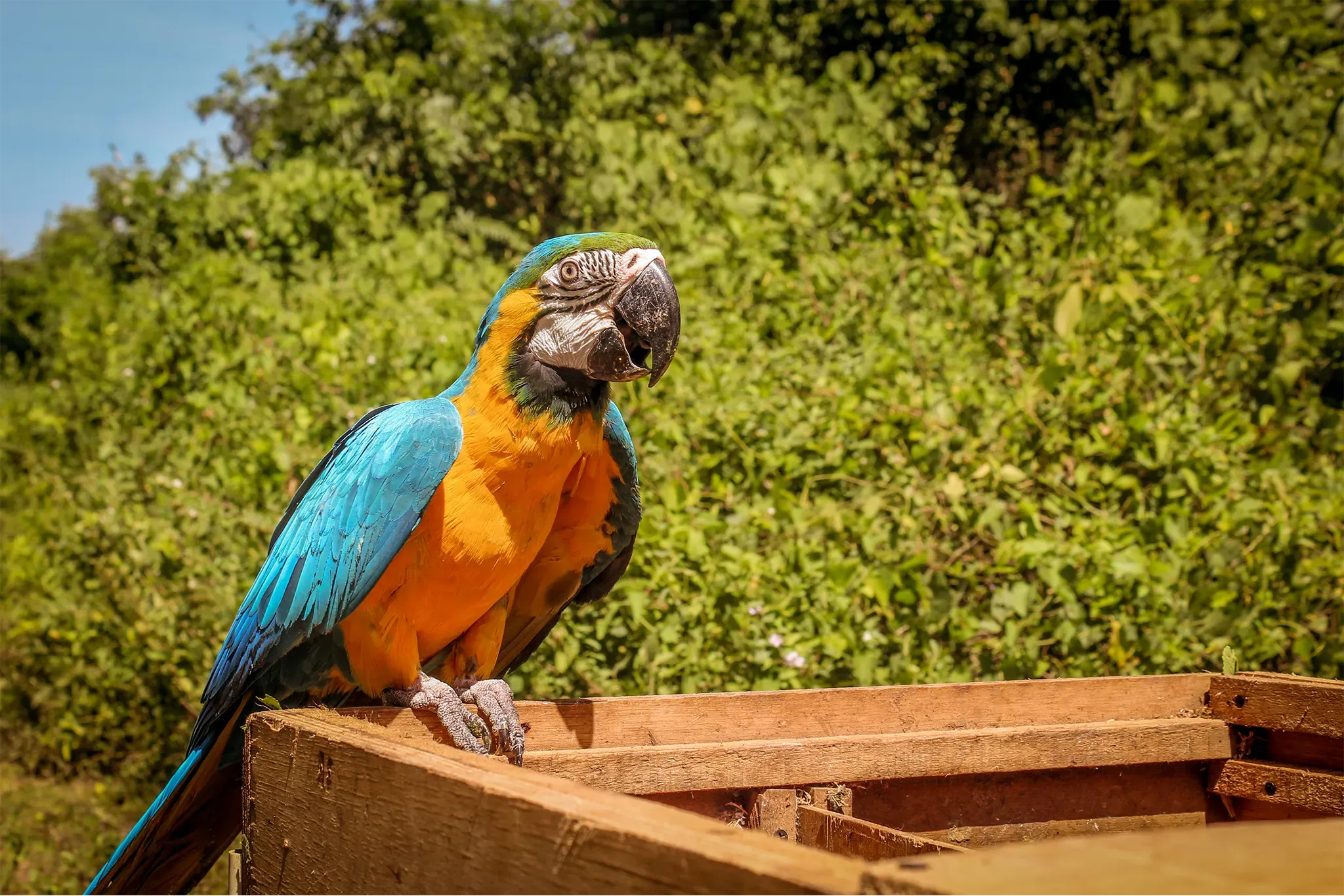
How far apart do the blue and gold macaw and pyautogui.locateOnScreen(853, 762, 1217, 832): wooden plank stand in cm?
70

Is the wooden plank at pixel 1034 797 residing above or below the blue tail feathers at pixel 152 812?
above

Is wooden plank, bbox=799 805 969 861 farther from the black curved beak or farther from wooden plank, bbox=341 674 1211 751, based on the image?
the black curved beak

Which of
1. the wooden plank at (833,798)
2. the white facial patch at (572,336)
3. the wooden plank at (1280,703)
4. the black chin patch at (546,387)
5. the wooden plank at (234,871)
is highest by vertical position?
the white facial patch at (572,336)

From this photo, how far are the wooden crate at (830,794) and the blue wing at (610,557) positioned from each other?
1.44ft

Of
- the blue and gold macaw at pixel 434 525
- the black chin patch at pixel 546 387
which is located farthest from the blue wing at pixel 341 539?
the black chin patch at pixel 546 387

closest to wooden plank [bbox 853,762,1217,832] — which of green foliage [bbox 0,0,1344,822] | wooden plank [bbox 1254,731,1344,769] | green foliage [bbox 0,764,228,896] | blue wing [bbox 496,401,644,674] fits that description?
wooden plank [bbox 1254,731,1344,769]

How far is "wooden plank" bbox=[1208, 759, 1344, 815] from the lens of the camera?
1.75m

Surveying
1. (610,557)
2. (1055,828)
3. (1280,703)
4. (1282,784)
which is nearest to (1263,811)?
(1282,784)

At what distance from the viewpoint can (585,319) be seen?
2045 millimetres

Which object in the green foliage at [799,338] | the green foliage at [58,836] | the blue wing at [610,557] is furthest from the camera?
the green foliage at [58,836]

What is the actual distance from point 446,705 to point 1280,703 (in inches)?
61.1

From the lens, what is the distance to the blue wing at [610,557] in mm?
2219

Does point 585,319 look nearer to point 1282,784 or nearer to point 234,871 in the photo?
point 234,871

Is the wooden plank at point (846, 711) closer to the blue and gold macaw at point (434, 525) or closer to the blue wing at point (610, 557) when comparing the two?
the blue and gold macaw at point (434, 525)
